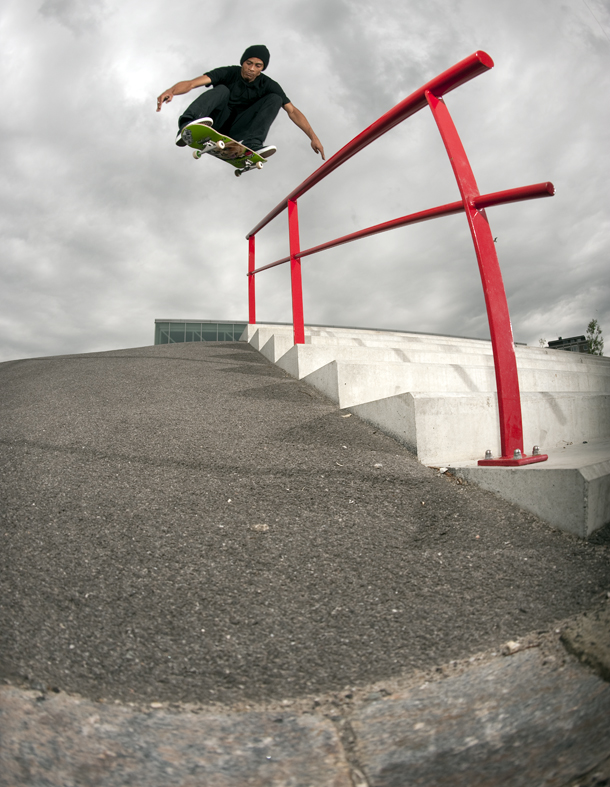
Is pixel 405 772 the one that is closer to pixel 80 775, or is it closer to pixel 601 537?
pixel 80 775

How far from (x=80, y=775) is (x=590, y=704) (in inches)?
36.9

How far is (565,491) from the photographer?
4.79 feet

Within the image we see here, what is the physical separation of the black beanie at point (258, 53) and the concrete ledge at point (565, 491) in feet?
17.6

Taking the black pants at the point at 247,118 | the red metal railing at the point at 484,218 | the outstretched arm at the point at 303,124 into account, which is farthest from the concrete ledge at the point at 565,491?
the black pants at the point at 247,118

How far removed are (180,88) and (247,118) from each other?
1.13m

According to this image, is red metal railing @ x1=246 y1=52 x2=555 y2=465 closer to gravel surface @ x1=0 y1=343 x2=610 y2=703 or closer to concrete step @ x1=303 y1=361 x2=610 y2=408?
gravel surface @ x1=0 y1=343 x2=610 y2=703

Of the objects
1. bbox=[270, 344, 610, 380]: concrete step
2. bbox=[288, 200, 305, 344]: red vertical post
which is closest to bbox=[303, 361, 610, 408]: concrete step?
bbox=[270, 344, 610, 380]: concrete step

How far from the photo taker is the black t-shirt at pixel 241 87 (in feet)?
16.2

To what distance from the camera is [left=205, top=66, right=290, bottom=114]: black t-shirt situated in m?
4.94

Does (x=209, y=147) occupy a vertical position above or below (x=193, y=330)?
below

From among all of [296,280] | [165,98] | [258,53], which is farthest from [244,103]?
[296,280]

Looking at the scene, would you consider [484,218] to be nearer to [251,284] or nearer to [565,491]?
[565,491]

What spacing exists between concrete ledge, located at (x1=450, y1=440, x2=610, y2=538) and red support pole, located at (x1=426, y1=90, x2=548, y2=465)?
0.12 metres

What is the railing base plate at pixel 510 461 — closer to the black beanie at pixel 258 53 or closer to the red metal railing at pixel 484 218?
the red metal railing at pixel 484 218
